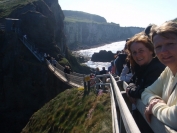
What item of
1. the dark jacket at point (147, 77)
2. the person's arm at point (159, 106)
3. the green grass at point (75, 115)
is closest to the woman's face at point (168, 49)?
the person's arm at point (159, 106)

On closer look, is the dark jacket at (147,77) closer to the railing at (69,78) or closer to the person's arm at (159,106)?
the person's arm at (159,106)

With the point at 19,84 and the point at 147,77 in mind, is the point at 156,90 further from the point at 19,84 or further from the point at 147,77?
the point at 19,84

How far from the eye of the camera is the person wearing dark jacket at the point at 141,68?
11.3ft

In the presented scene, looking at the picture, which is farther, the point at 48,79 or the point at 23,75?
the point at 23,75

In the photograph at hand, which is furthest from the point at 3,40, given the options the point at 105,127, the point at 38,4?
the point at 105,127

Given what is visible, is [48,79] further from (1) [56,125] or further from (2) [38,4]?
(2) [38,4]

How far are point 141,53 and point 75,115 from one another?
7013 millimetres

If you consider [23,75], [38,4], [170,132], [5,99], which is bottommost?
[5,99]

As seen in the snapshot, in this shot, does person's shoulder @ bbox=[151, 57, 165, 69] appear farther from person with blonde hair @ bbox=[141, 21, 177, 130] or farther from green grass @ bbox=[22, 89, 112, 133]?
green grass @ bbox=[22, 89, 112, 133]

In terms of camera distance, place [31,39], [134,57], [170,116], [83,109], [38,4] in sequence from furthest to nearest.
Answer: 1. [38,4]
2. [31,39]
3. [83,109]
4. [134,57]
5. [170,116]

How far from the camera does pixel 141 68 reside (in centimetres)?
384

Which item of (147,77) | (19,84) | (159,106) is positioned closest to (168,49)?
(159,106)

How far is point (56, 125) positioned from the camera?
1085 cm

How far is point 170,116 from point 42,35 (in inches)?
1502
